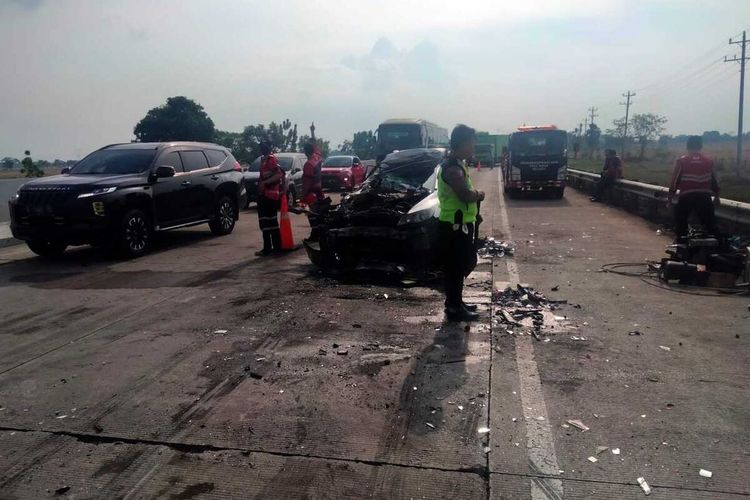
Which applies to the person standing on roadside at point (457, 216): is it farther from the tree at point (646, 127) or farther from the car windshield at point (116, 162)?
the tree at point (646, 127)

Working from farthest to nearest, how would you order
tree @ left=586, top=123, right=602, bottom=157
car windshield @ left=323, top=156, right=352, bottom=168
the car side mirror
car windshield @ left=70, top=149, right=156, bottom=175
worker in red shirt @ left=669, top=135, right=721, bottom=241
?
tree @ left=586, top=123, right=602, bottom=157, car windshield @ left=323, top=156, right=352, bottom=168, car windshield @ left=70, top=149, right=156, bottom=175, the car side mirror, worker in red shirt @ left=669, top=135, right=721, bottom=241

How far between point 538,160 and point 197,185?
14.1 metres

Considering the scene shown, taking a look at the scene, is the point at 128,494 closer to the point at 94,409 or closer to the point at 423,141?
the point at 94,409

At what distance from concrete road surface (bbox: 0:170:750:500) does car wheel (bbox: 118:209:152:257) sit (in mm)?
2114

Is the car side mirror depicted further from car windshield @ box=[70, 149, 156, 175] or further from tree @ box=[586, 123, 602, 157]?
tree @ box=[586, 123, 602, 157]

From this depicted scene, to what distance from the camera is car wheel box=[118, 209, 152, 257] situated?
10.5 meters

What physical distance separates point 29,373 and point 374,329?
3147 millimetres

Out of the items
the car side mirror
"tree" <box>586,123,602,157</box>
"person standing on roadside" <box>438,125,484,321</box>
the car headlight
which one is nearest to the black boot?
"person standing on roadside" <box>438,125,484,321</box>

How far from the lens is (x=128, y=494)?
336 cm

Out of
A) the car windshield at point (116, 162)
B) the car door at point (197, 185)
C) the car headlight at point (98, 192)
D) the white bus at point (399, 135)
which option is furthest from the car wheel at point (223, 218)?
the white bus at point (399, 135)

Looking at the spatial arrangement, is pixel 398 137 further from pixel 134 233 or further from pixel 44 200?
pixel 44 200

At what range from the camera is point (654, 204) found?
15.6m

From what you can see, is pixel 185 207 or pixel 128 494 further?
pixel 185 207

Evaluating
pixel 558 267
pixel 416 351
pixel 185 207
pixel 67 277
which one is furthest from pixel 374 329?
pixel 185 207
